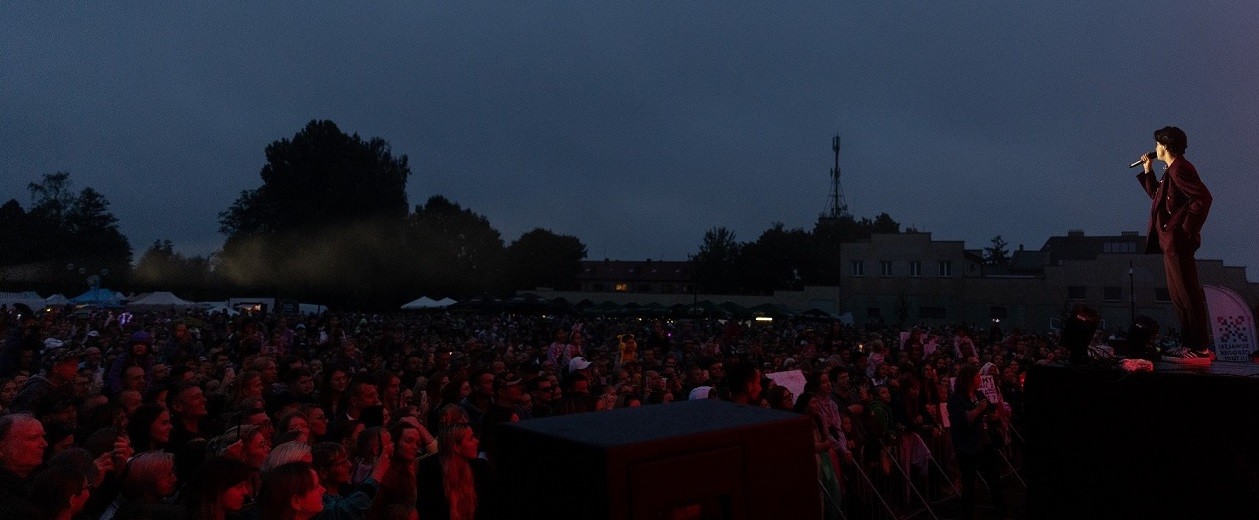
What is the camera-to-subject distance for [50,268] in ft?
204

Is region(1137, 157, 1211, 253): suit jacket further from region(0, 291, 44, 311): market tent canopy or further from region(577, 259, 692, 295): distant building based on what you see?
region(577, 259, 692, 295): distant building

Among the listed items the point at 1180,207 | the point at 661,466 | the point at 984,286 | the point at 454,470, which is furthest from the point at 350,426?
the point at 984,286

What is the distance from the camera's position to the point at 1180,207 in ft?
15.7

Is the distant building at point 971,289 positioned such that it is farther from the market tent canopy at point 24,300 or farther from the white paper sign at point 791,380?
the white paper sign at point 791,380

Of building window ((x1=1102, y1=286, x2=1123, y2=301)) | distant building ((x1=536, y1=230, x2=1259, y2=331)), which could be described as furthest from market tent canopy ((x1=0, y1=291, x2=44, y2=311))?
building window ((x1=1102, y1=286, x2=1123, y2=301))

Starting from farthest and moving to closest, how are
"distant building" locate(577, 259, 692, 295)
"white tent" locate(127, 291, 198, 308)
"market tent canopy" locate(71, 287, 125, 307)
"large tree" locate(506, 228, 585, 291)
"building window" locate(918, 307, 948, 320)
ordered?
"distant building" locate(577, 259, 692, 295)
"large tree" locate(506, 228, 585, 291)
"building window" locate(918, 307, 948, 320)
"market tent canopy" locate(71, 287, 125, 307)
"white tent" locate(127, 291, 198, 308)

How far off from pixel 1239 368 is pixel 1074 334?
0.82m

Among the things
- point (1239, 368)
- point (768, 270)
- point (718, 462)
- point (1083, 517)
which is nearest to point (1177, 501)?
point (1083, 517)

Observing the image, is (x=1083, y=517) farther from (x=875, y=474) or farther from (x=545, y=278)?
(x=545, y=278)

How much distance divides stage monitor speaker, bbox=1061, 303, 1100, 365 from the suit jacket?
0.85 metres

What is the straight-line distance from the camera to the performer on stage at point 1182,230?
4.74m

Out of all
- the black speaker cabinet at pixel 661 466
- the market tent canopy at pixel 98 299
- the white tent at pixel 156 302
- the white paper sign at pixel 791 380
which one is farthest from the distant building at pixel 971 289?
the black speaker cabinet at pixel 661 466

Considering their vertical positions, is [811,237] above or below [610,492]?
above

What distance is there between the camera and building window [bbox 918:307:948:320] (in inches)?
2014
